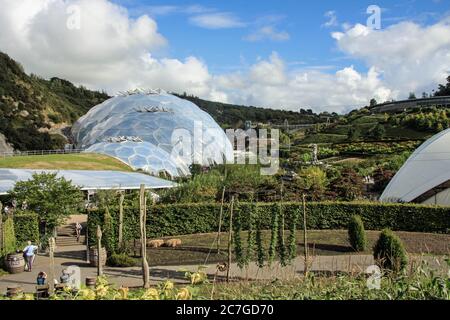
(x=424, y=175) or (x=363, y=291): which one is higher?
(x=424, y=175)

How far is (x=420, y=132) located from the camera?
6650 centimetres

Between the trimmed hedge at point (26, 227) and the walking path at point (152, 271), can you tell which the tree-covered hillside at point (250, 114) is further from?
the walking path at point (152, 271)

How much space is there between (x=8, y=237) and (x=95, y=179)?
14.6m

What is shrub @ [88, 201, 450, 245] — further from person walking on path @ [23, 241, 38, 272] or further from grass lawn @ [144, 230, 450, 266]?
person walking on path @ [23, 241, 38, 272]

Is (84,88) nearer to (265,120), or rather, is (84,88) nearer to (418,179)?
(265,120)

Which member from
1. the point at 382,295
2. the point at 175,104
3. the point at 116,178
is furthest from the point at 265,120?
the point at 382,295

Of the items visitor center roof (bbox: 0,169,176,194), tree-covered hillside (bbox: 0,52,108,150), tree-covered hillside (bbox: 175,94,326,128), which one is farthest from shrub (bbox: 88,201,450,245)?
tree-covered hillside (bbox: 175,94,326,128)

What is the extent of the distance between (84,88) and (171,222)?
121 metres

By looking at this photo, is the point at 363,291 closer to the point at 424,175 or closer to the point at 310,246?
the point at 310,246

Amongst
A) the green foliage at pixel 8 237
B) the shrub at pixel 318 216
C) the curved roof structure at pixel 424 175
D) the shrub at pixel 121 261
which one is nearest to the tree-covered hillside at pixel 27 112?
the shrub at pixel 318 216

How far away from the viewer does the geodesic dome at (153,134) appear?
44.2 meters

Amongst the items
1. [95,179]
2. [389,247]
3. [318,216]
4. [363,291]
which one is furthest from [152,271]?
[95,179]

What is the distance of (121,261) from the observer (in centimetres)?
1634

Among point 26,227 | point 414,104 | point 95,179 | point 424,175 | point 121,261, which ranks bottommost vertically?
point 121,261
